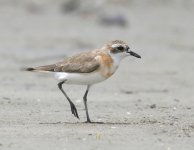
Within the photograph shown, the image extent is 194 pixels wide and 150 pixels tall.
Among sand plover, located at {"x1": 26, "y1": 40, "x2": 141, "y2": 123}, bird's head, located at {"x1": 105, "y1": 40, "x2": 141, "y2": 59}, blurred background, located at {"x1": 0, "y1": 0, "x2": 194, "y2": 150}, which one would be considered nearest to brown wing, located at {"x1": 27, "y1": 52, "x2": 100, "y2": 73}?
sand plover, located at {"x1": 26, "y1": 40, "x2": 141, "y2": 123}

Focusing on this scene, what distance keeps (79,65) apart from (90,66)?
200 millimetres

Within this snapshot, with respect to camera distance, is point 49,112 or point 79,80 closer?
point 79,80

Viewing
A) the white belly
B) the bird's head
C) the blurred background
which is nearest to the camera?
the blurred background

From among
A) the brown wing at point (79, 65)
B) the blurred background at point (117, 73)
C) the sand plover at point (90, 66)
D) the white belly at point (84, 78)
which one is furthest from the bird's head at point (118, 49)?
the blurred background at point (117, 73)

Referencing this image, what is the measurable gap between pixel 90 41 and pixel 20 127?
12635mm

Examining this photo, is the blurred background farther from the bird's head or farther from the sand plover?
the bird's head

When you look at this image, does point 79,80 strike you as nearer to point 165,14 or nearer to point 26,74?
point 26,74

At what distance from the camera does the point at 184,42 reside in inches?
944

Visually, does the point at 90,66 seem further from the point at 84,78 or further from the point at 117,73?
the point at 117,73

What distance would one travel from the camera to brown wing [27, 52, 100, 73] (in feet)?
37.6

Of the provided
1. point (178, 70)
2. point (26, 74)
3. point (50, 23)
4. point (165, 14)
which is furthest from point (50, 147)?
point (165, 14)

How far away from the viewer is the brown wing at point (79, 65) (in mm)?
11453

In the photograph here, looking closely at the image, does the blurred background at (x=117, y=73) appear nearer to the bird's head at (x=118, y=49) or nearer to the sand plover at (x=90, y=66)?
the sand plover at (x=90, y=66)

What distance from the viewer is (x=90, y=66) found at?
37.6 ft
